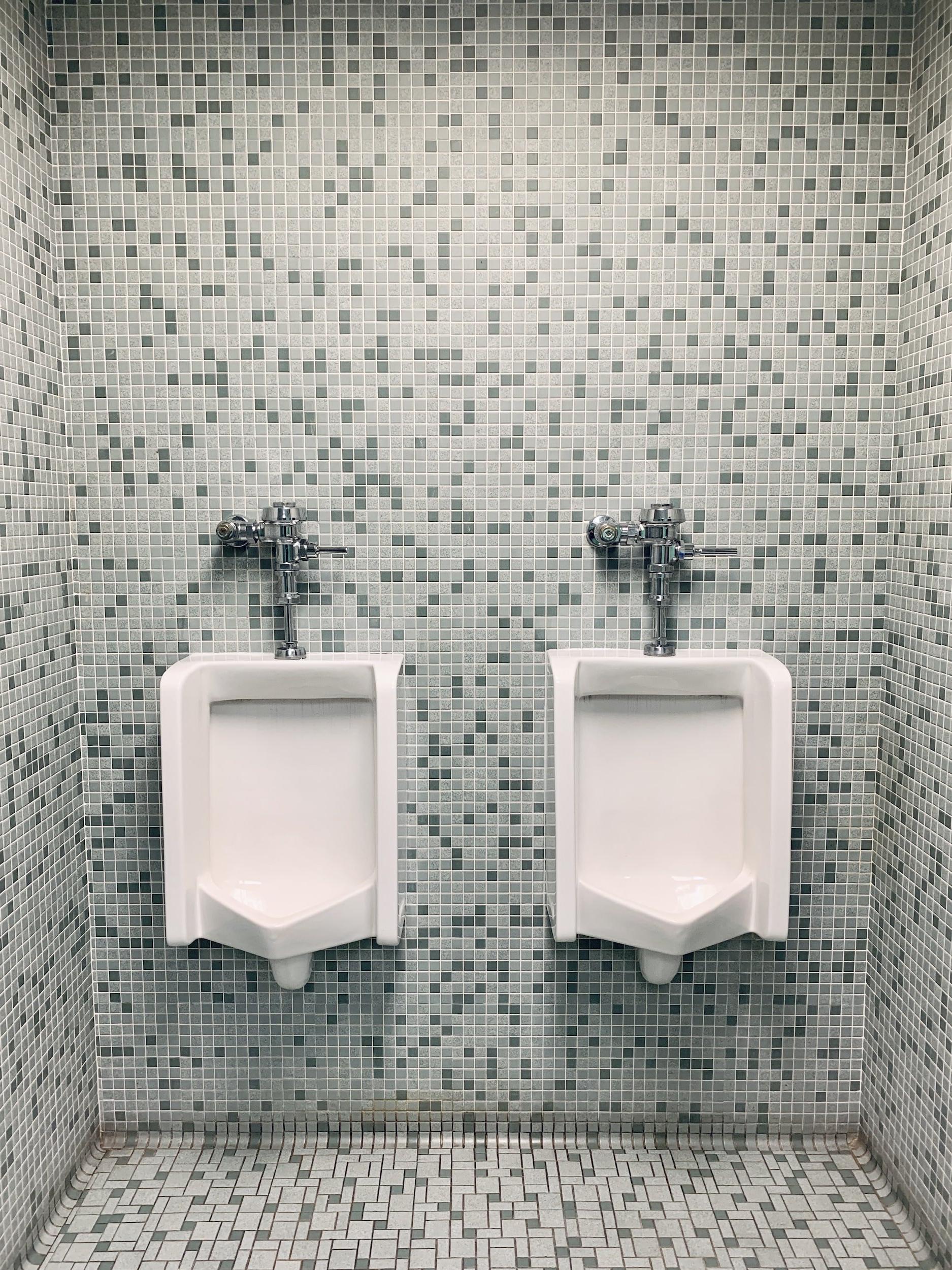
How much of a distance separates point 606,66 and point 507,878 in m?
1.51

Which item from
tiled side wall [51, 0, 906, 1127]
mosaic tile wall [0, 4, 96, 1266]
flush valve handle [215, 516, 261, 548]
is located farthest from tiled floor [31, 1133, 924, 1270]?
flush valve handle [215, 516, 261, 548]

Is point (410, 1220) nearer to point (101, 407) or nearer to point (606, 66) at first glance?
point (101, 407)

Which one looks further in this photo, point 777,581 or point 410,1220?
point 777,581

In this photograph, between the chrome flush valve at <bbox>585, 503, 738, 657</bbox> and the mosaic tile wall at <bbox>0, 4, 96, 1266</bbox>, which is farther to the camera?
the chrome flush valve at <bbox>585, 503, 738, 657</bbox>

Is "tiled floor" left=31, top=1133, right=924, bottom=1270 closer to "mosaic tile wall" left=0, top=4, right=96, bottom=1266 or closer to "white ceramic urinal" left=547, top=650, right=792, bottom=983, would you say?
"mosaic tile wall" left=0, top=4, right=96, bottom=1266

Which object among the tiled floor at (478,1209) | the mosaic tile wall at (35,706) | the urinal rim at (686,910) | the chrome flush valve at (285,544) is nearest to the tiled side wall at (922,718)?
the tiled floor at (478,1209)

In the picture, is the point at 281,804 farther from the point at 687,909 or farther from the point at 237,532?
the point at 687,909

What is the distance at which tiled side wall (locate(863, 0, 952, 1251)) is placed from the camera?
1.59 meters

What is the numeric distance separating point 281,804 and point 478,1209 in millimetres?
800

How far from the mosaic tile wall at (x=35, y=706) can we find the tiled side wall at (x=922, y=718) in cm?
152

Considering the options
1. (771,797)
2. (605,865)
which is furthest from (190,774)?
(771,797)

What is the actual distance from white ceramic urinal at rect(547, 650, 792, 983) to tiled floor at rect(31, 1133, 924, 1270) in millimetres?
408

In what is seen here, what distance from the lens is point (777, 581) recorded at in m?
1.81

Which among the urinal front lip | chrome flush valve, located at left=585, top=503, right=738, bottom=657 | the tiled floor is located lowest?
the tiled floor
